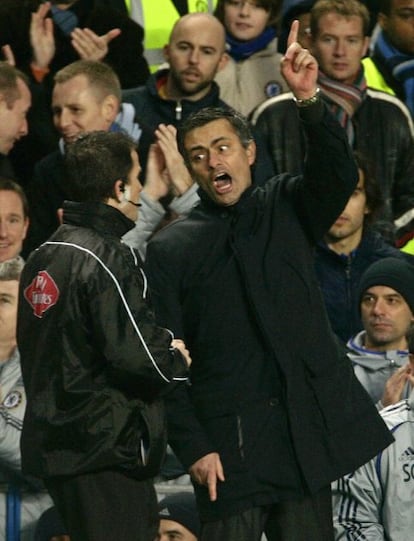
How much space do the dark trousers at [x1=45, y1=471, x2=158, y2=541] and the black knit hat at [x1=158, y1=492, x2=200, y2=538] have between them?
1409mm

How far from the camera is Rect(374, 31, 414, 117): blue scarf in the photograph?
8.63 m

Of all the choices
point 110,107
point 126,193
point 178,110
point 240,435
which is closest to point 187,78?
point 178,110

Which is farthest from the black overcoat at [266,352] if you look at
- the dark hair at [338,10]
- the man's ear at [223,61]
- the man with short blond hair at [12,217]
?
the dark hair at [338,10]

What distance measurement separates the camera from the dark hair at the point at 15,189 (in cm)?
721

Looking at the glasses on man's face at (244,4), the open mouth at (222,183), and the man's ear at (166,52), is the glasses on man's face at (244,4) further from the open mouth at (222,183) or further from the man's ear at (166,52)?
the open mouth at (222,183)

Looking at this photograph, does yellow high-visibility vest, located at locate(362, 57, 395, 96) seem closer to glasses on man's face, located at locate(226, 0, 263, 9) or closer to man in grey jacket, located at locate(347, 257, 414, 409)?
glasses on man's face, located at locate(226, 0, 263, 9)

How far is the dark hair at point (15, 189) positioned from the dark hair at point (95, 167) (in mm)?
2031

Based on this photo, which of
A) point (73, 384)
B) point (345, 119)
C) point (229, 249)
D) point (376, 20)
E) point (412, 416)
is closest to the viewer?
point (73, 384)

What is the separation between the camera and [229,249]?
5.35 meters

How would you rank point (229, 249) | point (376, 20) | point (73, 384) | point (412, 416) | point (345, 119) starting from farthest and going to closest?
point (376, 20) < point (345, 119) < point (412, 416) < point (229, 249) < point (73, 384)

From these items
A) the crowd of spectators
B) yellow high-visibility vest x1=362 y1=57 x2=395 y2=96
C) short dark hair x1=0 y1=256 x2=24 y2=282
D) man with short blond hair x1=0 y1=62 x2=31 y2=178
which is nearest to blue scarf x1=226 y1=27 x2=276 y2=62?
the crowd of spectators

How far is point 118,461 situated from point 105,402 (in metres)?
0.20

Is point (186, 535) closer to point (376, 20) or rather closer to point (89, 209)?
point (89, 209)

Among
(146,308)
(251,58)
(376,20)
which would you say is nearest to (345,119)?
(251,58)
